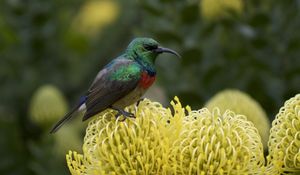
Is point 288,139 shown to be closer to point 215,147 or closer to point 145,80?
point 215,147

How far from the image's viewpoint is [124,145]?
136 inches

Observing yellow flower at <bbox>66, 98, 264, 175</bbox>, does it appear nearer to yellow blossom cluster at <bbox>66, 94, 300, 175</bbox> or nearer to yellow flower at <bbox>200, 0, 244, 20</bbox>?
yellow blossom cluster at <bbox>66, 94, 300, 175</bbox>

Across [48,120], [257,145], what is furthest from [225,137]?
[48,120]

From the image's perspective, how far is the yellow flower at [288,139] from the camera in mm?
3381

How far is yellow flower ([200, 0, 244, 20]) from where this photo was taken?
5.42 meters

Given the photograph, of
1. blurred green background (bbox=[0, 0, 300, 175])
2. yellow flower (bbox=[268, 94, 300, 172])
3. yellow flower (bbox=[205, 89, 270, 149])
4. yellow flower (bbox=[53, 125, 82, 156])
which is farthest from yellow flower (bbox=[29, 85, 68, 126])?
yellow flower (bbox=[268, 94, 300, 172])

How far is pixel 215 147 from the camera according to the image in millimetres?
3404

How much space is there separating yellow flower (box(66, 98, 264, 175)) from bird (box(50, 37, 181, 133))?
0.13 metres

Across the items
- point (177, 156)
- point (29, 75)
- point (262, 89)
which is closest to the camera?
point (177, 156)

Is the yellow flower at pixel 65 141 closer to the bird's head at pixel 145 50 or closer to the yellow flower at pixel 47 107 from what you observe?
the yellow flower at pixel 47 107

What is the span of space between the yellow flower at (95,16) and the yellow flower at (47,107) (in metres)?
1.61

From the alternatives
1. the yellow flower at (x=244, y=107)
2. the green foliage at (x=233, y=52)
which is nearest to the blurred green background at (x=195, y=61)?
the green foliage at (x=233, y=52)

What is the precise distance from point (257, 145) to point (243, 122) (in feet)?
0.47

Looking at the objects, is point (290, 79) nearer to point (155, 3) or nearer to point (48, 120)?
point (155, 3)
